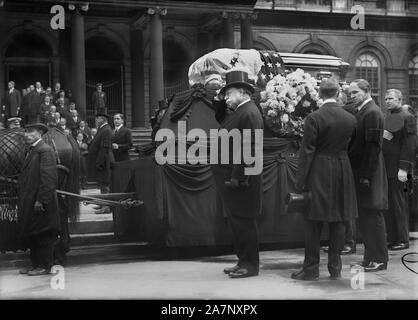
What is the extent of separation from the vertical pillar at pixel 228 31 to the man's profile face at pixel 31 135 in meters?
19.0

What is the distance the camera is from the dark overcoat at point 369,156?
23.3 feet

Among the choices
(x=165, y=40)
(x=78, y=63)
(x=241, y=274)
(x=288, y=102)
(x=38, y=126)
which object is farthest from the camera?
(x=165, y=40)

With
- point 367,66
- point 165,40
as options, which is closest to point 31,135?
point 165,40

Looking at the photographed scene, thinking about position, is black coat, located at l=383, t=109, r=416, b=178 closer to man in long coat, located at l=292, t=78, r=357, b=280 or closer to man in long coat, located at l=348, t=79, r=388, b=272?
man in long coat, located at l=348, t=79, r=388, b=272

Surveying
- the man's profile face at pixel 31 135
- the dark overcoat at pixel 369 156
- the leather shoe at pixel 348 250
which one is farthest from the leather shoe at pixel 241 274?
the man's profile face at pixel 31 135

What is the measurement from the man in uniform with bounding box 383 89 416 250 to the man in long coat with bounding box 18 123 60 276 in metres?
4.19

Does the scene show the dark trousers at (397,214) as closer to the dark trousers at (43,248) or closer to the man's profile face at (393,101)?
the man's profile face at (393,101)

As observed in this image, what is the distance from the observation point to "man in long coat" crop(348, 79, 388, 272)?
710 centimetres

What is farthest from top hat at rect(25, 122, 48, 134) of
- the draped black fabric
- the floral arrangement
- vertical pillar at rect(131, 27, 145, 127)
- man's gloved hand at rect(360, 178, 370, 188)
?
vertical pillar at rect(131, 27, 145, 127)

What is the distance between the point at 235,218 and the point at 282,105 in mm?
2494

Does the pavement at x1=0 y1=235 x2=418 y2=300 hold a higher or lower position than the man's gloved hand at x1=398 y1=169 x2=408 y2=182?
lower

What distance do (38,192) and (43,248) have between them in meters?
0.63

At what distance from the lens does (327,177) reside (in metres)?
6.65

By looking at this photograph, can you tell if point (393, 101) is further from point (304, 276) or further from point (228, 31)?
point (228, 31)
